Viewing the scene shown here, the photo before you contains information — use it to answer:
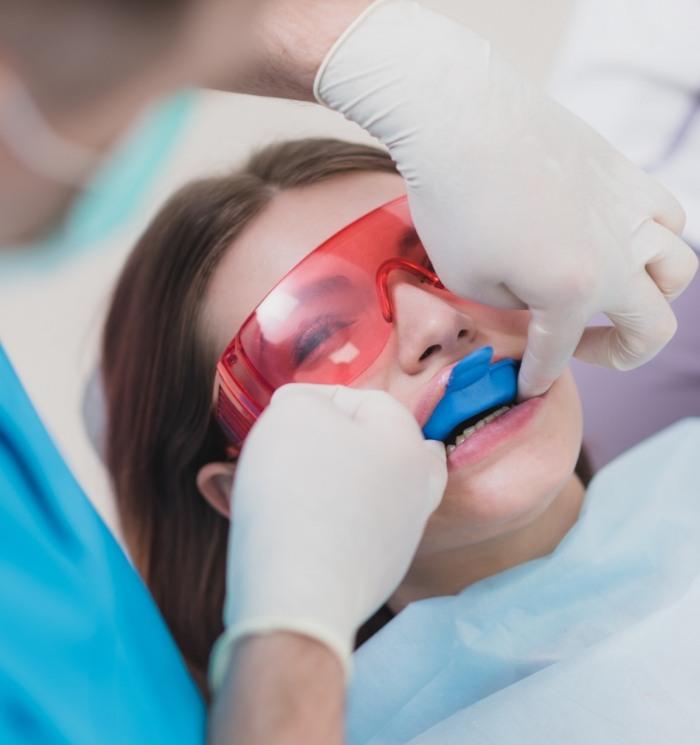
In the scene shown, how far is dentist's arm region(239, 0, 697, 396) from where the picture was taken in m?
0.99

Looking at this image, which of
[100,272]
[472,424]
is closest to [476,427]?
[472,424]

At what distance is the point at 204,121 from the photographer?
2146mm

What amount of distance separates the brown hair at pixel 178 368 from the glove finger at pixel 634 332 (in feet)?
1.31

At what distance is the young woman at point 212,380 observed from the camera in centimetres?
113

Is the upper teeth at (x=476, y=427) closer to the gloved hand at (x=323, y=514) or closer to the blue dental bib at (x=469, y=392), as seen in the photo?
Answer: the blue dental bib at (x=469, y=392)

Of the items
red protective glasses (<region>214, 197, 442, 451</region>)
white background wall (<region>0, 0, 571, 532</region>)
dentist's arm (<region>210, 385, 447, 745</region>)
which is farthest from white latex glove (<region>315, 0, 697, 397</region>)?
white background wall (<region>0, 0, 571, 532</region>)

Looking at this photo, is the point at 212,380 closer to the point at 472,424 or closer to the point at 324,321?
the point at 324,321

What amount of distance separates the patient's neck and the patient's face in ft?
0.29

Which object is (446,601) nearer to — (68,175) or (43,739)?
(43,739)

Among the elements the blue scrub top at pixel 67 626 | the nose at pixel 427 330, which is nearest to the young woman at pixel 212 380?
the nose at pixel 427 330

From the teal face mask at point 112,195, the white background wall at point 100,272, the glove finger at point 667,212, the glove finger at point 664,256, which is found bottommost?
the white background wall at point 100,272

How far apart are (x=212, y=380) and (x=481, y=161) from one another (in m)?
0.48

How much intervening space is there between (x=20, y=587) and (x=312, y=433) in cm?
28

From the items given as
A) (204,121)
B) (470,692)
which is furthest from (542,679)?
(204,121)
